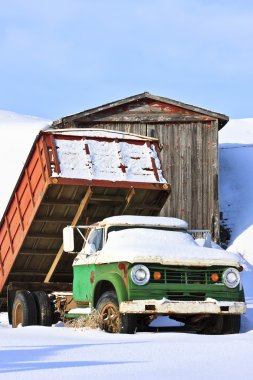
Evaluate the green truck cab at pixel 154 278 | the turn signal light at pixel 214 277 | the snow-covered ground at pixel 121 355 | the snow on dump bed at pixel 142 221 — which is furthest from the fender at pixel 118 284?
the turn signal light at pixel 214 277

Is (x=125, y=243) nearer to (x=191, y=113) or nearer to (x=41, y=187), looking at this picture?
(x=41, y=187)

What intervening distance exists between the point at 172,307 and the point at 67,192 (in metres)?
3.77

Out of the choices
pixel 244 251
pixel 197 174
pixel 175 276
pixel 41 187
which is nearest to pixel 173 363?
pixel 175 276

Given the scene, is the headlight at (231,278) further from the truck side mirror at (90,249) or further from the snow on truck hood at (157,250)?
the truck side mirror at (90,249)

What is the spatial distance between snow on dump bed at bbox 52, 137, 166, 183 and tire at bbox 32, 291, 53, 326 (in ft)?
7.18

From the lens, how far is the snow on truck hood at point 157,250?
12.9m

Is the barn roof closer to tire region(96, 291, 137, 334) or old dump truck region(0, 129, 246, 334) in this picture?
old dump truck region(0, 129, 246, 334)

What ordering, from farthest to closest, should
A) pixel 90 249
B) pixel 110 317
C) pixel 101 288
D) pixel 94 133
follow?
pixel 94 133 < pixel 90 249 < pixel 101 288 < pixel 110 317

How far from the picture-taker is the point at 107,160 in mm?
15711

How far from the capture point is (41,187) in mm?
15219

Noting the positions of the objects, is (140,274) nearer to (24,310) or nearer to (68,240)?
(68,240)

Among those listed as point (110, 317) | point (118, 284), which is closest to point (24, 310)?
point (110, 317)

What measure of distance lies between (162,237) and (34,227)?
3.06m

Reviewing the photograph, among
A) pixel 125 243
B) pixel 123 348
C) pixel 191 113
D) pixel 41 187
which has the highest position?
pixel 191 113
